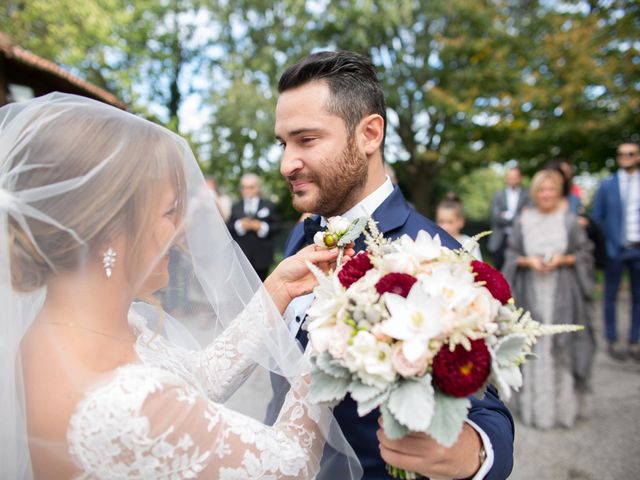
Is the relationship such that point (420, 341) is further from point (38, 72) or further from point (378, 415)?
point (38, 72)

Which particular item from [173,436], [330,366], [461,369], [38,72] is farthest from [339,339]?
[38,72]

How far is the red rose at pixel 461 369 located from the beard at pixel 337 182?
104 cm

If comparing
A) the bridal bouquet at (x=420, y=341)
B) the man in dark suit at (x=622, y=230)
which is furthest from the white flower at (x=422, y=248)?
the man in dark suit at (x=622, y=230)

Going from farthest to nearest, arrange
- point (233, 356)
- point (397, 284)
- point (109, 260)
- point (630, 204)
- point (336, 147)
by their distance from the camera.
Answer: point (630, 204), point (336, 147), point (233, 356), point (109, 260), point (397, 284)

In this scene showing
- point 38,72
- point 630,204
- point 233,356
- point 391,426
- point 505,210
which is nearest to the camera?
point 391,426

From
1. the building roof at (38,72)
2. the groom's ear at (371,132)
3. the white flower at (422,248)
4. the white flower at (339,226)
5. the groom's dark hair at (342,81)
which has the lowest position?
the white flower at (339,226)

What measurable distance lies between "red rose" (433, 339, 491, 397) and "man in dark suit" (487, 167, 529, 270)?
6.54 m

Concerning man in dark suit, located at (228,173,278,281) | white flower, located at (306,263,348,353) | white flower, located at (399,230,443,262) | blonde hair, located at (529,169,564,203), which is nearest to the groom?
white flower, located at (399,230,443,262)

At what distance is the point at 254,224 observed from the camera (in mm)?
7555

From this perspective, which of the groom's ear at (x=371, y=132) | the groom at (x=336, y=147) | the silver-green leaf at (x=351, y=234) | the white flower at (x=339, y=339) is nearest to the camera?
the white flower at (x=339, y=339)

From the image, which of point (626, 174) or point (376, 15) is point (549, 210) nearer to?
point (626, 174)

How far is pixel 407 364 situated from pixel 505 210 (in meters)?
7.00

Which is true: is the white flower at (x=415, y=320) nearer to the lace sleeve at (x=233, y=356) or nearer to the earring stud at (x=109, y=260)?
the lace sleeve at (x=233, y=356)

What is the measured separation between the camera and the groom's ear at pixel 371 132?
2111 mm
